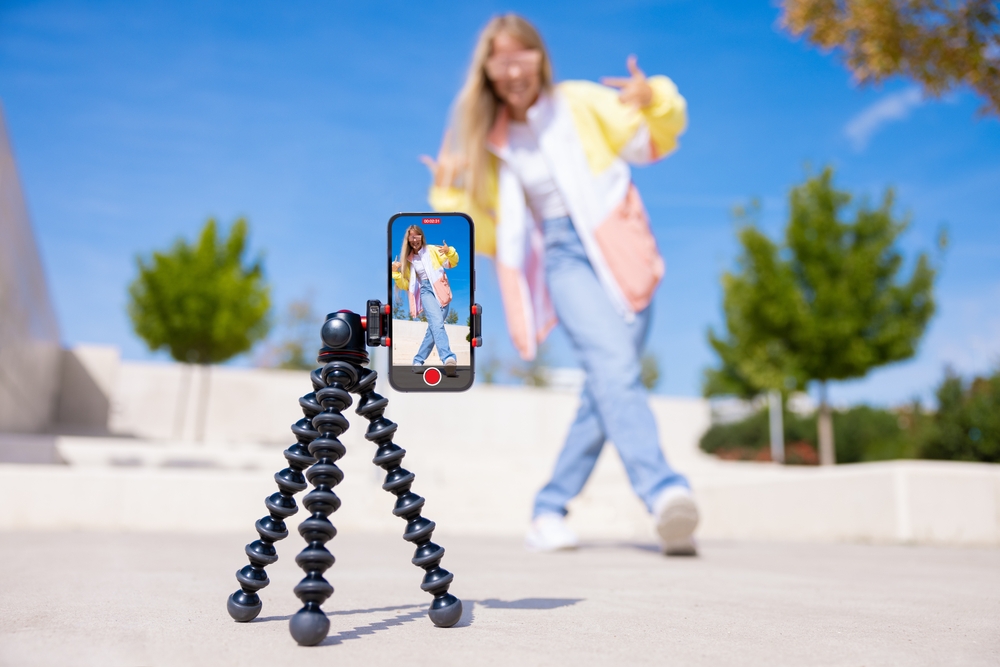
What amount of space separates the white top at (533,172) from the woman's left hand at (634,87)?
0.51 metres

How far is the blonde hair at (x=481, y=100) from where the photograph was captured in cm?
404

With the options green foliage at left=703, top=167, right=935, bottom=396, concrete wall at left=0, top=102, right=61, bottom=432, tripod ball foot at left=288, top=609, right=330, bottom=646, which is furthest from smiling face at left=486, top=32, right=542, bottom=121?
green foliage at left=703, top=167, right=935, bottom=396

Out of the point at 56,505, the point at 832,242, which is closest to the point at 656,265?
the point at 56,505

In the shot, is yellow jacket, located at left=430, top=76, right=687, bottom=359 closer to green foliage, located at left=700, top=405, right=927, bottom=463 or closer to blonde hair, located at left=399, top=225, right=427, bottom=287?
blonde hair, located at left=399, top=225, right=427, bottom=287

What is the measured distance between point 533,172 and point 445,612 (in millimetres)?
2877

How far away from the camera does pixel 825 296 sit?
15906 millimetres

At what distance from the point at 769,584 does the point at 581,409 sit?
164 centimetres

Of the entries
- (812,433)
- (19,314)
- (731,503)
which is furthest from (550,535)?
(812,433)

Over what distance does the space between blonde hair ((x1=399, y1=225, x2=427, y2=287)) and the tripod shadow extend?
2.45 feet

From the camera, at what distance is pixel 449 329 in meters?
1.67

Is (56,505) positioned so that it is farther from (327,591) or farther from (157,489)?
(327,591)

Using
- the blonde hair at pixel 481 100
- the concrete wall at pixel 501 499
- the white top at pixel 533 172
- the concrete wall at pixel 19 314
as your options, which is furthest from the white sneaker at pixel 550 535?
the concrete wall at pixel 19 314

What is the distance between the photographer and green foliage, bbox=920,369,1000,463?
6.97 m

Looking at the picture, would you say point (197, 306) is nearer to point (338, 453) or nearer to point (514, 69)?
point (514, 69)
